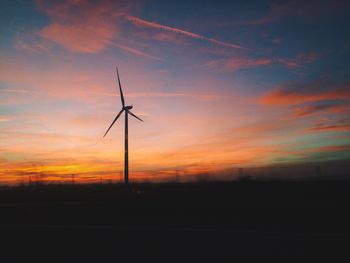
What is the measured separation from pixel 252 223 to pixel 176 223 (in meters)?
3.22

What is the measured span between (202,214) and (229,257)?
9.32 meters

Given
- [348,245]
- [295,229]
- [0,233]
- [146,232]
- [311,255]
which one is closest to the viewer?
[311,255]

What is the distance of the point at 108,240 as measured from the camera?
8.73 m

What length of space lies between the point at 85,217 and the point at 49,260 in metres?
9.21

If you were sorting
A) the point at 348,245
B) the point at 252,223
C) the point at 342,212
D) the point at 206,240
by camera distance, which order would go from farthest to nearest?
the point at 342,212
the point at 252,223
the point at 206,240
the point at 348,245

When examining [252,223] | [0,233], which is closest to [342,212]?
[252,223]

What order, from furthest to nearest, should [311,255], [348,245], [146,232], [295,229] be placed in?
[295,229] → [146,232] → [348,245] → [311,255]

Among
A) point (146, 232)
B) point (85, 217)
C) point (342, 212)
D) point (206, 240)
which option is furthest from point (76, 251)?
point (342, 212)

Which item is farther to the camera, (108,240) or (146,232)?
(146,232)

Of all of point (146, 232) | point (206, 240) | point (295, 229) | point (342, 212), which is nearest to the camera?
point (206, 240)

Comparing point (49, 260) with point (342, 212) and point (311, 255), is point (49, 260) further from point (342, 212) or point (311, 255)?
point (342, 212)

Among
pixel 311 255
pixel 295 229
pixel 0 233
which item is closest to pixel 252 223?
pixel 295 229

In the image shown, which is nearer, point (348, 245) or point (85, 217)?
point (348, 245)

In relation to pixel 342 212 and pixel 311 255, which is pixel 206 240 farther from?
pixel 342 212
